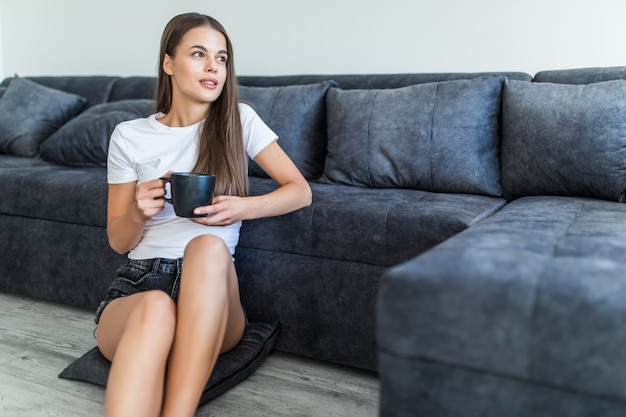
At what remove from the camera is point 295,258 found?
1771 mm

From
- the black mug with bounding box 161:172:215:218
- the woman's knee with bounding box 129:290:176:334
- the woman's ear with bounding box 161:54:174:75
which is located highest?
the woman's ear with bounding box 161:54:174:75

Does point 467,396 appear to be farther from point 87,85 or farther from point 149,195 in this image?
point 87,85

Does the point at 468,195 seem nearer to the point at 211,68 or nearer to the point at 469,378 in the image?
the point at 211,68

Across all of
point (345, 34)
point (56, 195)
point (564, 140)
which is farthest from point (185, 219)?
point (345, 34)

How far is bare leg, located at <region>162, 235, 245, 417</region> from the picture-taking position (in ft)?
4.16

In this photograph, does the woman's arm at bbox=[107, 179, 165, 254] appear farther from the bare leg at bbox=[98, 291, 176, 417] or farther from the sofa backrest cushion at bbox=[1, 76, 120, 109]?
the sofa backrest cushion at bbox=[1, 76, 120, 109]

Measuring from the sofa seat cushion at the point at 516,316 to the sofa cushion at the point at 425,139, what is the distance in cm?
108

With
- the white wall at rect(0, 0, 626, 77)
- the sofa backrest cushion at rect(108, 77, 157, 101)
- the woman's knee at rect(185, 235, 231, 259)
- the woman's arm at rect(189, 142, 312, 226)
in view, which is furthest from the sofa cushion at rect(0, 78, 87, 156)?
the woman's knee at rect(185, 235, 231, 259)

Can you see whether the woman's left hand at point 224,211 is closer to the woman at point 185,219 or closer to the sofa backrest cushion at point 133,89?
the woman at point 185,219

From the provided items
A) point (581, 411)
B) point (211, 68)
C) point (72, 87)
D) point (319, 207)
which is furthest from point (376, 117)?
point (72, 87)

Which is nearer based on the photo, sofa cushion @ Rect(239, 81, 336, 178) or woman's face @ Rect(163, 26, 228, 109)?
woman's face @ Rect(163, 26, 228, 109)

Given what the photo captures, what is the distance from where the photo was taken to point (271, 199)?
5.18 feet

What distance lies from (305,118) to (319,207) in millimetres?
727

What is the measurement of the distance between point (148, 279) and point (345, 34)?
1747 mm
